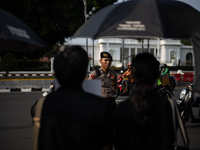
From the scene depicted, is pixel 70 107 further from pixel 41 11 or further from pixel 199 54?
pixel 41 11

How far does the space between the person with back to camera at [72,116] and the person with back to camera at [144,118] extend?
183 mm

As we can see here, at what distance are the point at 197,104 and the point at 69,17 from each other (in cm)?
2260

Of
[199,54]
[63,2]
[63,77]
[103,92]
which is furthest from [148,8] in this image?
[63,2]

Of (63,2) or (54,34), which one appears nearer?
(63,2)

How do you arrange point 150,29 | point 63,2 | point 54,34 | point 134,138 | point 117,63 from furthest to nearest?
1. point 117,63
2. point 54,34
3. point 63,2
4. point 150,29
5. point 134,138

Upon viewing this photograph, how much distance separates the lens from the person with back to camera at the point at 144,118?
5.72ft

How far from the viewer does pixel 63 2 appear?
25.9m

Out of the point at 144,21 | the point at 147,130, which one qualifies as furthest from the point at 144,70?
the point at 144,21

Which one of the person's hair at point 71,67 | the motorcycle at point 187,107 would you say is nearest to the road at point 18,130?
the motorcycle at point 187,107

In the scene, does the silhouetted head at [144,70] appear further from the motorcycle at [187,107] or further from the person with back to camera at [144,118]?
the motorcycle at [187,107]

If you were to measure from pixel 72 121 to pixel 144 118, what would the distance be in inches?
19.0

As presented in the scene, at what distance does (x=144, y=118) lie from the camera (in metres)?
1.73

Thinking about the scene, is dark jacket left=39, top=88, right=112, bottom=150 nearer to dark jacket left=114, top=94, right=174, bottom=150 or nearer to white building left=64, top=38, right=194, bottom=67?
dark jacket left=114, top=94, right=174, bottom=150

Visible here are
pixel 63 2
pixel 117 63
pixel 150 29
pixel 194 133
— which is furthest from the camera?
pixel 117 63
